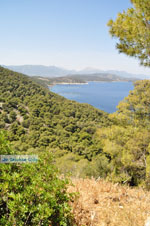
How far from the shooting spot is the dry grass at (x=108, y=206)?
1.94 meters

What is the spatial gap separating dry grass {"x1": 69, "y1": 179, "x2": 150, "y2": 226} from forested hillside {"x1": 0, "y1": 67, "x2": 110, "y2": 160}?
20465mm

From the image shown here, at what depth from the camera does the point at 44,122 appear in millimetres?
36094

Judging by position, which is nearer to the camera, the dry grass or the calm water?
the dry grass

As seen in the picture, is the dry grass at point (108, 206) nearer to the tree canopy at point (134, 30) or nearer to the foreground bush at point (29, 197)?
the foreground bush at point (29, 197)

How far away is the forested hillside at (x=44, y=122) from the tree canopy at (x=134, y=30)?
1977 centimetres

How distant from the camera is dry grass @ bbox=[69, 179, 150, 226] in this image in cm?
194

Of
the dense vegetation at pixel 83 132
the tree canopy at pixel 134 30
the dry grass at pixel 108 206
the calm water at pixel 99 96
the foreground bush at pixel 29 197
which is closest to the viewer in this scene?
the foreground bush at pixel 29 197

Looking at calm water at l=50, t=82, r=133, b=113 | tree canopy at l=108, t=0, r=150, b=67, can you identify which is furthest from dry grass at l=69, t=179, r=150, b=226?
calm water at l=50, t=82, r=133, b=113

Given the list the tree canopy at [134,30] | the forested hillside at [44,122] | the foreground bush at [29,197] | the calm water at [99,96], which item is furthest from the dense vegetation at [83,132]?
the calm water at [99,96]

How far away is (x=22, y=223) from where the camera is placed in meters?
1.24

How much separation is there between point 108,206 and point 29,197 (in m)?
1.43

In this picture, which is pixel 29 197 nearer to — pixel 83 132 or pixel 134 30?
pixel 134 30

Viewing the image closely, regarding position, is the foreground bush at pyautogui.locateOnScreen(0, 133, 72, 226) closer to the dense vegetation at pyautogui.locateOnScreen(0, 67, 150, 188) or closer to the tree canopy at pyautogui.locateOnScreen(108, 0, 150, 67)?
the dense vegetation at pyautogui.locateOnScreen(0, 67, 150, 188)

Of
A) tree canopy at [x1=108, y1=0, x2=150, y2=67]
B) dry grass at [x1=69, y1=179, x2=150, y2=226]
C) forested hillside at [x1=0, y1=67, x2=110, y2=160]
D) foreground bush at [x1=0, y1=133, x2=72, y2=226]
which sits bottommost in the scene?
forested hillside at [x1=0, y1=67, x2=110, y2=160]
